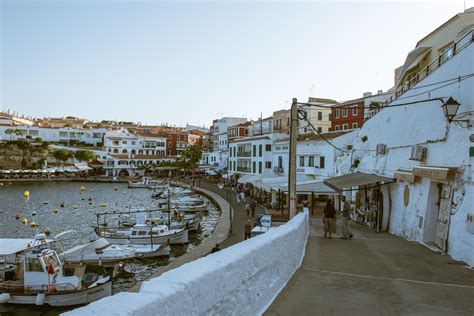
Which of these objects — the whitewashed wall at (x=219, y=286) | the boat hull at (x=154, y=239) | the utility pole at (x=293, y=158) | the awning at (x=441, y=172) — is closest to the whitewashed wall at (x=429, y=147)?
the awning at (x=441, y=172)

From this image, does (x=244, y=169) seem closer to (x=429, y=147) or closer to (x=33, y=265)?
(x=33, y=265)

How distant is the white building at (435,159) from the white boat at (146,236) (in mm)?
15245

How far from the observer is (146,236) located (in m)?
28.2

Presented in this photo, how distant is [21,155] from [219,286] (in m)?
105

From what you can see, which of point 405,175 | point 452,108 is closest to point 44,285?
point 405,175

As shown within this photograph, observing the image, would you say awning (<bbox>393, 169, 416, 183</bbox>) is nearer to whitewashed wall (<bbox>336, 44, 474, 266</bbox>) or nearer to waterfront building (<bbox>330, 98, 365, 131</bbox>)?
whitewashed wall (<bbox>336, 44, 474, 266</bbox>)

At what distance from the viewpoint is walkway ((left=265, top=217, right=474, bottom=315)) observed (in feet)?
20.4

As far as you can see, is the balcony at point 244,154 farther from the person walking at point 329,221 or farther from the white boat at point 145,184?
the person walking at point 329,221

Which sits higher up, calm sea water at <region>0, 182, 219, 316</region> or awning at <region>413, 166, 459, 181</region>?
awning at <region>413, 166, 459, 181</region>

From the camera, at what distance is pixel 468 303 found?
6.50 m

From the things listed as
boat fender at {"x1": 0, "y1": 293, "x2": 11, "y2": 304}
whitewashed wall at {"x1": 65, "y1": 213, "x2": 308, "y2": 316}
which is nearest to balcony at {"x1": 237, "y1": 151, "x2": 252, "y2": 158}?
boat fender at {"x1": 0, "y1": 293, "x2": 11, "y2": 304}

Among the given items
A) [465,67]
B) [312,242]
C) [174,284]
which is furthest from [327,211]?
[174,284]

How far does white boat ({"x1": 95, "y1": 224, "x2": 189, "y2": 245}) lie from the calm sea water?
2.41 feet

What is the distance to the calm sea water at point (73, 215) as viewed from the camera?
22391mm
